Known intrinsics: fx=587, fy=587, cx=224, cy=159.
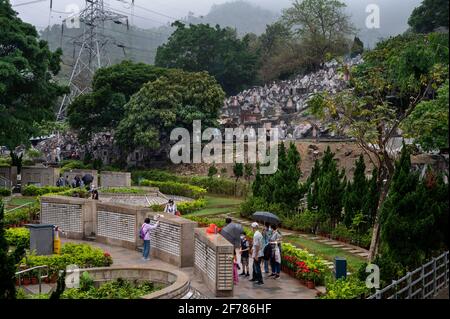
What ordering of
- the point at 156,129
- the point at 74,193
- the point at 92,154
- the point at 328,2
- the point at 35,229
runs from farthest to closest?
the point at 328,2 < the point at 92,154 < the point at 156,129 < the point at 74,193 < the point at 35,229

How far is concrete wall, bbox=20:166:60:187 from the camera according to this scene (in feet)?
124

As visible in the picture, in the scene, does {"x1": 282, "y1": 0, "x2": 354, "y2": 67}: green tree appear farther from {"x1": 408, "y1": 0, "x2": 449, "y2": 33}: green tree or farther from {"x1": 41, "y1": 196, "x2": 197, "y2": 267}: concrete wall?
{"x1": 41, "y1": 196, "x2": 197, "y2": 267}: concrete wall

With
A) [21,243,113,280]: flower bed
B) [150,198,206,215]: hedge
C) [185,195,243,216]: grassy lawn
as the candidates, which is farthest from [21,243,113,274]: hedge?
[185,195,243,216]: grassy lawn

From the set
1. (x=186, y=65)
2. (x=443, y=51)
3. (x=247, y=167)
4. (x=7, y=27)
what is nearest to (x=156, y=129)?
(x=247, y=167)

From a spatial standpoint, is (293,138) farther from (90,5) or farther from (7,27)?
(90,5)

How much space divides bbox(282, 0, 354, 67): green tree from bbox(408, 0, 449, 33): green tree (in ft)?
44.5

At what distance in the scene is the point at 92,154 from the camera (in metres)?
55.5

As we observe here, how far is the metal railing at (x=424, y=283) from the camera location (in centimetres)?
1042

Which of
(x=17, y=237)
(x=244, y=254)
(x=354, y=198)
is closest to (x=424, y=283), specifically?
(x=244, y=254)

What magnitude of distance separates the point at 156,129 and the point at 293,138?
11770 millimetres

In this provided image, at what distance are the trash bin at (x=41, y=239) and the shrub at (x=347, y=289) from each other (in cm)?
894

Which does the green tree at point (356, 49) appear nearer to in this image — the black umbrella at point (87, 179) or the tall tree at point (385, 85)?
the black umbrella at point (87, 179)

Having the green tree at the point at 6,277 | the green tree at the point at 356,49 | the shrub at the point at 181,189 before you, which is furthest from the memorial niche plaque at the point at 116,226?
the green tree at the point at 356,49

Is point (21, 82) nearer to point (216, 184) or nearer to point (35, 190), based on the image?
point (35, 190)
